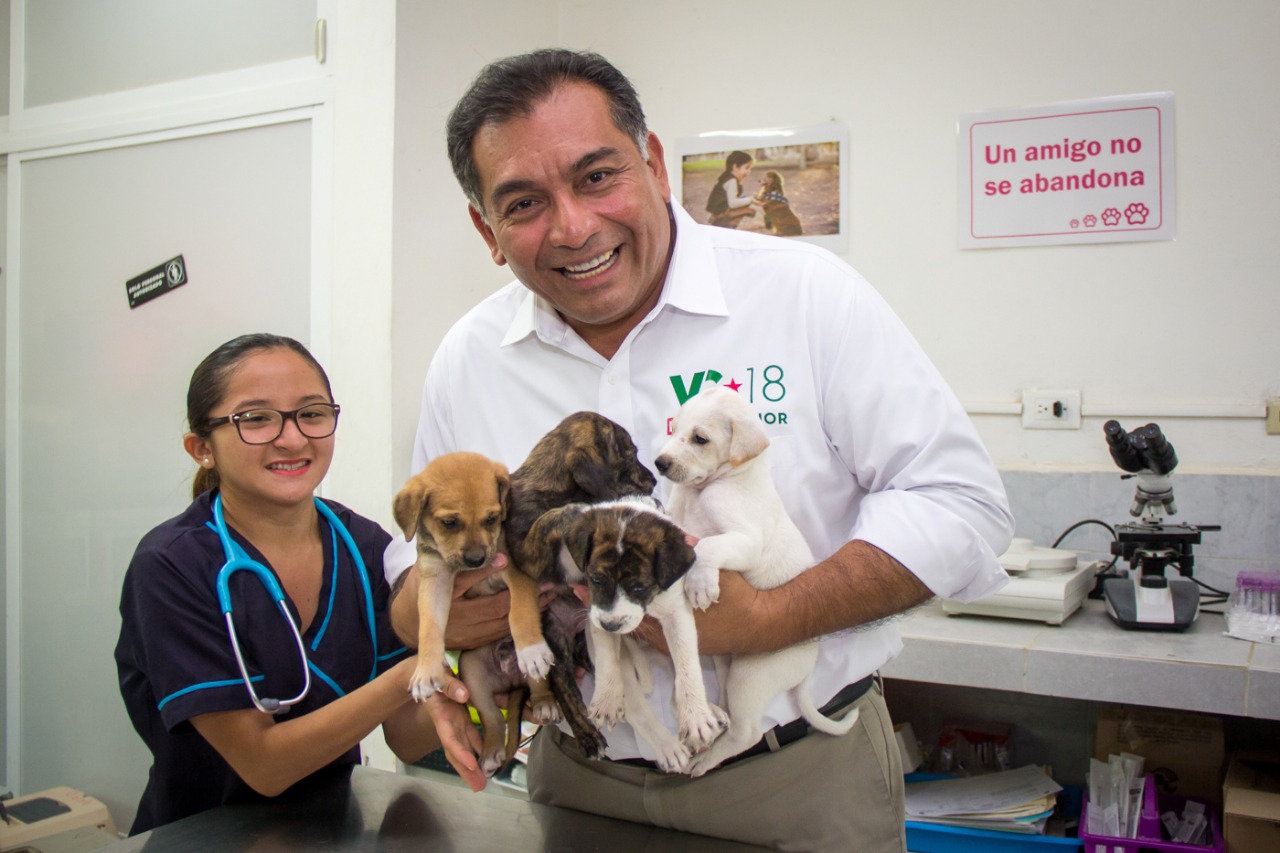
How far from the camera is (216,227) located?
3928mm

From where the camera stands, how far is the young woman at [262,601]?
1.76 meters

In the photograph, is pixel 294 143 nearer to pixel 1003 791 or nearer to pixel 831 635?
pixel 831 635

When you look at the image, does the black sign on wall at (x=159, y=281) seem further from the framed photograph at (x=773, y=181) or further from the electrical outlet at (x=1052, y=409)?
the electrical outlet at (x=1052, y=409)

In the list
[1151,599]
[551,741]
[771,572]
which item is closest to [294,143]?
[551,741]

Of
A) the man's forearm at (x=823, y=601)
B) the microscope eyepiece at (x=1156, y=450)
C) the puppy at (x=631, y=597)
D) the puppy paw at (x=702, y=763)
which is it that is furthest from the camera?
the microscope eyepiece at (x=1156, y=450)

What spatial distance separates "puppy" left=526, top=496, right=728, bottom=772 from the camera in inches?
48.4

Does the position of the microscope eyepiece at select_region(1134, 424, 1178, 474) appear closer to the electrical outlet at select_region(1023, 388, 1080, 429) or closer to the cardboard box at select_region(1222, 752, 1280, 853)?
the electrical outlet at select_region(1023, 388, 1080, 429)

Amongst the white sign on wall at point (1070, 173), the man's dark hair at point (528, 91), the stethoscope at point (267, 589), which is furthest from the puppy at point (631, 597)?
the white sign on wall at point (1070, 173)

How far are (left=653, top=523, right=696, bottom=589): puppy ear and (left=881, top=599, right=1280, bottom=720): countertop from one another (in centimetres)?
168

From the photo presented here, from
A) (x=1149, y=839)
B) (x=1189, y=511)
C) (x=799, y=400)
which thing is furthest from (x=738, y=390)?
(x=1189, y=511)

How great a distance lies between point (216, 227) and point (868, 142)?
2.71 m

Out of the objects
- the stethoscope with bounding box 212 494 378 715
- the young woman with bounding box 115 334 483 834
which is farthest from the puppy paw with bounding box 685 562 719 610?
the stethoscope with bounding box 212 494 378 715

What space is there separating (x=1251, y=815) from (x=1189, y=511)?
1148 millimetres

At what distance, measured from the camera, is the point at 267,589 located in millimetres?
1893
